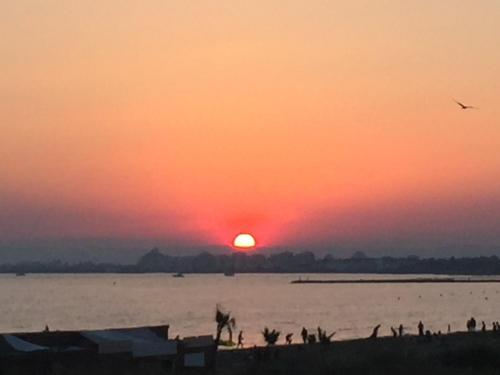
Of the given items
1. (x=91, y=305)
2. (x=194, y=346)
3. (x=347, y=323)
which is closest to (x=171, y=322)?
(x=347, y=323)

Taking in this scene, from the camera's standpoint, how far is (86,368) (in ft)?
79.2

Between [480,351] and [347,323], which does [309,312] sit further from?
[480,351]

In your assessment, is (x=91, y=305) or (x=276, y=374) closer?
(x=276, y=374)

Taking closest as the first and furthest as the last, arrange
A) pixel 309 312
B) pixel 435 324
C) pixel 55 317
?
pixel 435 324 < pixel 55 317 < pixel 309 312

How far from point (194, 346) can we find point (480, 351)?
27.7 feet

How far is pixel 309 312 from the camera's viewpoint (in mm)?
106562

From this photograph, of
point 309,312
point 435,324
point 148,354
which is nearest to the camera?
point 148,354

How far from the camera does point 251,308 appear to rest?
115 m

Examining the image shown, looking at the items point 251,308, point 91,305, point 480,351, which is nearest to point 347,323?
point 251,308

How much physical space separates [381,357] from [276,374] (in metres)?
2.70

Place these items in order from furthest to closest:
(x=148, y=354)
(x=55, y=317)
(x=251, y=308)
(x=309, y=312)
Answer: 1. (x=251, y=308)
2. (x=309, y=312)
3. (x=55, y=317)
4. (x=148, y=354)

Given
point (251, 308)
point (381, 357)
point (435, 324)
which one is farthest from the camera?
point (251, 308)

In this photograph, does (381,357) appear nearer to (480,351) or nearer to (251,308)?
(480,351)

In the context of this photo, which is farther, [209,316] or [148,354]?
[209,316]
